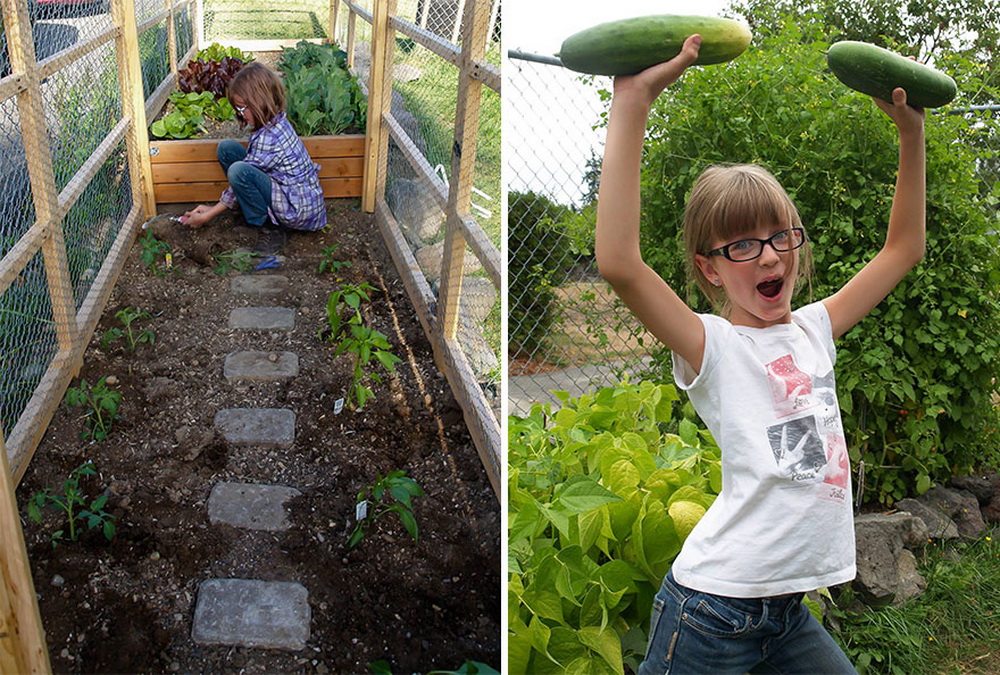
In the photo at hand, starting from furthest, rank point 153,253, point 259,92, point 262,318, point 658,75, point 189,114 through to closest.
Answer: point 189,114, point 259,92, point 153,253, point 262,318, point 658,75

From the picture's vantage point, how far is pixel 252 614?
250 centimetres

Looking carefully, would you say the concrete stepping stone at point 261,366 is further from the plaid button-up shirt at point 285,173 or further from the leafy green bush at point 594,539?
the leafy green bush at point 594,539

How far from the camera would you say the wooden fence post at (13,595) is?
1508 mm

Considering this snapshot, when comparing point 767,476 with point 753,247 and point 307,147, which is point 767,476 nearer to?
point 753,247

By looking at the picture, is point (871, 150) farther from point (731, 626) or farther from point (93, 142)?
point (93, 142)

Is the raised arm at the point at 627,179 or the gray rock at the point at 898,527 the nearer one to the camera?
the raised arm at the point at 627,179

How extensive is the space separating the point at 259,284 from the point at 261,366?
92cm

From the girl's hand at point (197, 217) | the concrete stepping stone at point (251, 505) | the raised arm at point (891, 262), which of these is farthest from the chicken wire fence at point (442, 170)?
the raised arm at point (891, 262)

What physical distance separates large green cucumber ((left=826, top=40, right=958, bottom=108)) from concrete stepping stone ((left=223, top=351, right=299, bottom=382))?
2.67 m

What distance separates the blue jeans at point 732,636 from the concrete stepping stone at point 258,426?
6.41 ft

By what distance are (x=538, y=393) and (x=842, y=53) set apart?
3.60 meters

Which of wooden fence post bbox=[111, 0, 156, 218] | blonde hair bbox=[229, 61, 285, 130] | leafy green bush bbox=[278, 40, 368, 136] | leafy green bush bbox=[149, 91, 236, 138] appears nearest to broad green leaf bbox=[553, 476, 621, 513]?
blonde hair bbox=[229, 61, 285, 130]

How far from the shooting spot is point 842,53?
164cm

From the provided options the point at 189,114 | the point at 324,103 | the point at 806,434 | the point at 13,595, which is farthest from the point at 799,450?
the point at 189,114
